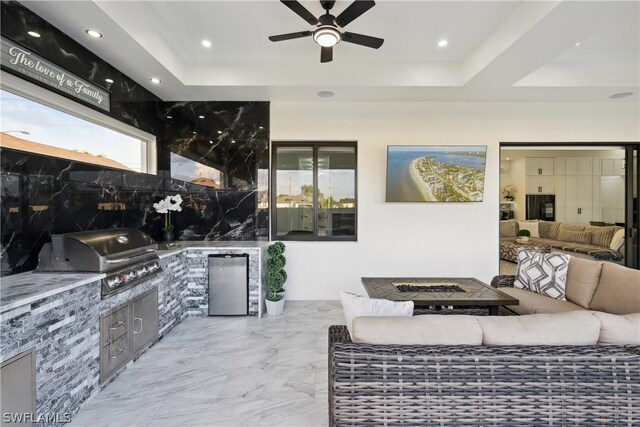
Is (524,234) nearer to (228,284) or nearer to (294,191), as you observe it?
(294,191)

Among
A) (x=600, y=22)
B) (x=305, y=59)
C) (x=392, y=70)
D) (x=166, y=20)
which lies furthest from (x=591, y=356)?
(x=166, y=20)

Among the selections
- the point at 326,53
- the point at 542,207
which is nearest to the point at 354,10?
the point at 326,53

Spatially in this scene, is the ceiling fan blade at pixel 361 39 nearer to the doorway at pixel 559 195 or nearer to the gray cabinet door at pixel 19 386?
the gray cabinet door at pixel 19 386

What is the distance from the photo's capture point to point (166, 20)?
2.86 m


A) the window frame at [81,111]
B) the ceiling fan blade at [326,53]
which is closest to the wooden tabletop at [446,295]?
the ceiling fan blade at [326,53]

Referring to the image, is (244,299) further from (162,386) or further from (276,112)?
(276,112)

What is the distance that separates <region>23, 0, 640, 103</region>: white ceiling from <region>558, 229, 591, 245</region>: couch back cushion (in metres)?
2.84

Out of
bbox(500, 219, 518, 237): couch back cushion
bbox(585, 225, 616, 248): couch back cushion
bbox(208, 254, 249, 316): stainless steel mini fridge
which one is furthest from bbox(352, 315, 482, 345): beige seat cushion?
bbox(500, 219, 518, 237): couch back cushion

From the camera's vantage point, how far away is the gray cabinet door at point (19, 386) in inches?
61.2

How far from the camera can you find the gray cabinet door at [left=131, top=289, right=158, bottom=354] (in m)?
2.68

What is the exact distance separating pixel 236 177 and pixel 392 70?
259 centimetres

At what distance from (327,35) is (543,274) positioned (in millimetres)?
3187

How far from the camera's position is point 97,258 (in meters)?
2.29

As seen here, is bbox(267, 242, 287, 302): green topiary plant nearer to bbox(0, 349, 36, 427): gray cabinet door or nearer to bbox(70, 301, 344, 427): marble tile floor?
bbox(70, 301, 344, 427): marble tile floor
